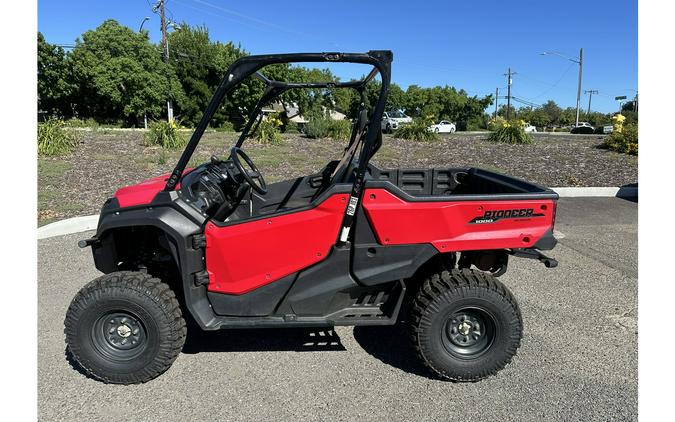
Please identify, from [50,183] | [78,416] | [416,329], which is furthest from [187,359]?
[50,183]

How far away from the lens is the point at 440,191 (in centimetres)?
404

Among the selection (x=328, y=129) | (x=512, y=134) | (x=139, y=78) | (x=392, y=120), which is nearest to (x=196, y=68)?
(x=139, y=78)

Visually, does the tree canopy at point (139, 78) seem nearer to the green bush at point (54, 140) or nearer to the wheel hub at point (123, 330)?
the green bush at point (54, 140)

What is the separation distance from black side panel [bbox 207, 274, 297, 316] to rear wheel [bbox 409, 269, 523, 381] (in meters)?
0.86

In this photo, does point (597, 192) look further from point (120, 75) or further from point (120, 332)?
point (120, 75)

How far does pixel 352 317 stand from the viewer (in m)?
2.90

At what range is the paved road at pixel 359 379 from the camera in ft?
8.59

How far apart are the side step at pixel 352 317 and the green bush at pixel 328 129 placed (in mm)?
12681

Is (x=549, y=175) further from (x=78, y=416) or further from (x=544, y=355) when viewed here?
(x=78, y=416)

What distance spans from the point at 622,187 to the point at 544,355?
716cm

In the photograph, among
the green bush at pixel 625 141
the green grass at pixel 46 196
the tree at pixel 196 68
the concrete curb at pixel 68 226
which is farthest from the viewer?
the tree at pixel 196 68

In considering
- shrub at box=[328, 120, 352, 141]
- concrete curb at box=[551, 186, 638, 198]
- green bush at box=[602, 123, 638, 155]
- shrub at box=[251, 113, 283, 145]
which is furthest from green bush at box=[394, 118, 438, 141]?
concrete curb at box=[551, 186, 638, 198]

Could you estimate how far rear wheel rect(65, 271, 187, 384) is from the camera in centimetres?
279

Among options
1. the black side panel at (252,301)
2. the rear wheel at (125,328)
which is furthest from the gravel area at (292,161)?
the black side panel at (252,301)
